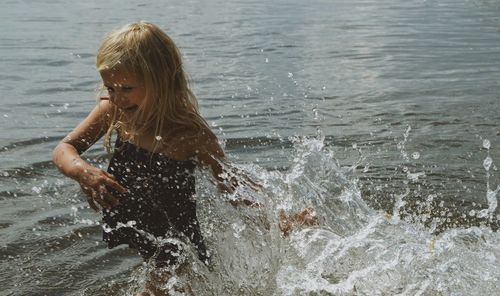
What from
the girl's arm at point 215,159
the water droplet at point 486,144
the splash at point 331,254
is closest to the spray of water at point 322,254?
the splash at point 331,254

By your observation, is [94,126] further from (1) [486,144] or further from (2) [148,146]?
(1) [486,144]

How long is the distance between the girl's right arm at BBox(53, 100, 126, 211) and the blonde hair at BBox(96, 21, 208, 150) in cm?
9

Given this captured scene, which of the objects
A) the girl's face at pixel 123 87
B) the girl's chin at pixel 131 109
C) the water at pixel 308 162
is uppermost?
the girl's face at pixel 123 87

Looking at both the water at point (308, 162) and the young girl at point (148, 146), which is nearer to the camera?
the young girl at point (148, 146)

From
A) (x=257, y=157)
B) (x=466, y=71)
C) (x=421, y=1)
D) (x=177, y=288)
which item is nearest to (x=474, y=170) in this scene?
(x=257, y=157)

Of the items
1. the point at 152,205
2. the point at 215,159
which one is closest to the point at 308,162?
the point at 215,159

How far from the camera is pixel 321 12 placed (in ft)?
59.5

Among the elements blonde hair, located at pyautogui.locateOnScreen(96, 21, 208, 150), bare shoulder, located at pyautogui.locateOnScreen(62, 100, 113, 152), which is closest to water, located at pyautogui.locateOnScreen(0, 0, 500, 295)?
blonde hair, located at pyautogui.locateOnScreen(96, 21, 208, 150)

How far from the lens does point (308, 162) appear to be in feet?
18.6

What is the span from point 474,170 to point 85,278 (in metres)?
3.25

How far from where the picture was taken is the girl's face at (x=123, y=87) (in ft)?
12.2

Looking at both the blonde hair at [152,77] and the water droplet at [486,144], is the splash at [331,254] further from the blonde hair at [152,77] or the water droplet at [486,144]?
the water droplet at [486,144]

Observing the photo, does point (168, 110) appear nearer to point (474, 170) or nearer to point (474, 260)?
point (474, 260)

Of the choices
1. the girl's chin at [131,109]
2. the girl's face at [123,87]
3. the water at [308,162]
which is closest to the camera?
the girl's face at [123,87]
